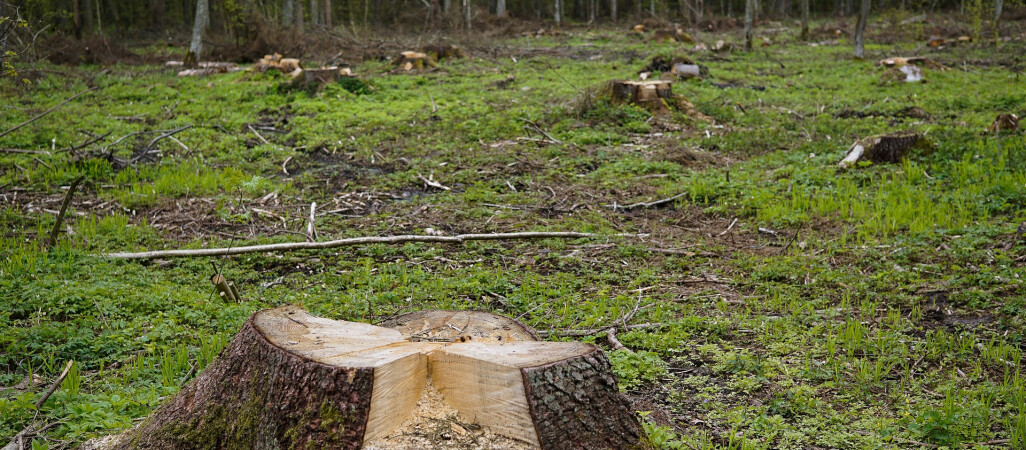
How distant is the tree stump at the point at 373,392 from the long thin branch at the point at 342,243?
3180mm

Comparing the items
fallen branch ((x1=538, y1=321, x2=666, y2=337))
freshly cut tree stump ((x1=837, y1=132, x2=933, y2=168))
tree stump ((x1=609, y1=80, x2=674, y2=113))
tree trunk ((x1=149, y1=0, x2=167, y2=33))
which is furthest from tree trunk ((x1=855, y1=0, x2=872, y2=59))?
tree trunk ((x1=149, y1=0, x2=167, y2=33))

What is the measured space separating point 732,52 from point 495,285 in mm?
18740

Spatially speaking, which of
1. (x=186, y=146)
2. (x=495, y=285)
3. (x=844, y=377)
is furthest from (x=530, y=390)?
(x=186, y=146)

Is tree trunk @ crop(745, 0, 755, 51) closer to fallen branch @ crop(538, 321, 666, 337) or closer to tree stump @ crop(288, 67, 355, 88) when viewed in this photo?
tree stump @ crop(288, 67, 355, 88)

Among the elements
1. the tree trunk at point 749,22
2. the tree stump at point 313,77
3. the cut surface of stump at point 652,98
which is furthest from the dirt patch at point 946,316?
the tree trunk at point 749,22

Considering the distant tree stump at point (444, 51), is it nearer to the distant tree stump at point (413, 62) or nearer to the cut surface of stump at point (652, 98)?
the distant tree stump at point (413, 62)

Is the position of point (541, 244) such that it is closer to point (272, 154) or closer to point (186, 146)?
point (272, 154)

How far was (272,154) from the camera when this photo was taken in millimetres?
10844

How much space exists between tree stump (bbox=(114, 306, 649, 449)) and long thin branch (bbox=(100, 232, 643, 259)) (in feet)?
10.4

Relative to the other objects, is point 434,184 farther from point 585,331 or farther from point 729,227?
point 585,331

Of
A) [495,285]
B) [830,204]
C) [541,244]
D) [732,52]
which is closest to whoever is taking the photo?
[495,285]

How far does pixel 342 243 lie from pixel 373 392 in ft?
14.3

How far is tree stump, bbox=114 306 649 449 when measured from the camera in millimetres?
2648

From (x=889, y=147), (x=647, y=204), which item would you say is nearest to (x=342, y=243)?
(x=647, y=204)
